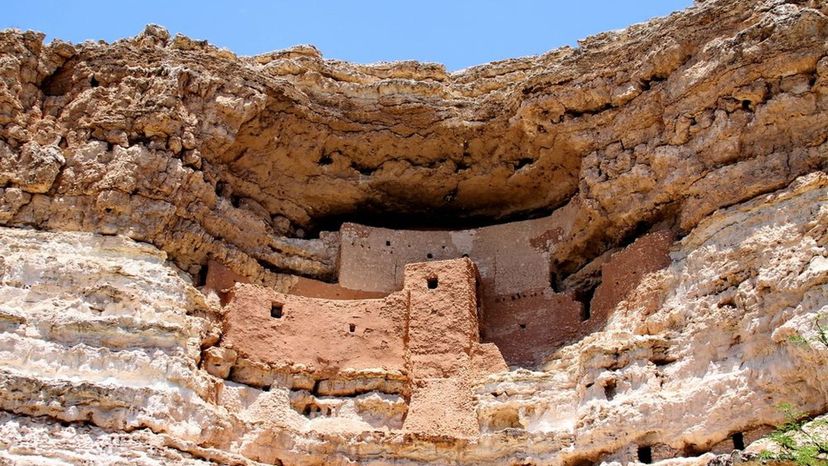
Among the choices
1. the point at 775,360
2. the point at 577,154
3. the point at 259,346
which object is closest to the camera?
the point at 775,360

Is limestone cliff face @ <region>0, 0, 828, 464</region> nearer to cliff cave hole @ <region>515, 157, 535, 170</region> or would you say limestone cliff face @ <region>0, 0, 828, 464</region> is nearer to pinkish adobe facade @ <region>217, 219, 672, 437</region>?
cliff cave hole @ <region>515, 157, 535, 170</region>

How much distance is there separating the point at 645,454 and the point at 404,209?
912cm

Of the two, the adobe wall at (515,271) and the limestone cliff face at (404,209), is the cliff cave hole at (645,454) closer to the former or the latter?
the limestone cliff face at (404,209)

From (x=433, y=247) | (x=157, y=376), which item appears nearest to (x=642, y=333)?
(x=433, y=247)

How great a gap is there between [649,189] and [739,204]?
2063 mm

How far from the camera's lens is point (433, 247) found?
20.9 m

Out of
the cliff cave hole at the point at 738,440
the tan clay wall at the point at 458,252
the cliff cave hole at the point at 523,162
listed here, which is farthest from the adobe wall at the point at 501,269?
the cliff cave hole at the point at 738,440

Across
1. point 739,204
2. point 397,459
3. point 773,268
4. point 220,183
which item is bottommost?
point 397,459

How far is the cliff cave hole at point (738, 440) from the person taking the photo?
13780 mm

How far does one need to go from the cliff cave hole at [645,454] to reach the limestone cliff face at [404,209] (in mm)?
102

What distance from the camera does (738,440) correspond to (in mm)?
13844

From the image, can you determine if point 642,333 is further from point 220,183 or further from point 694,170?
point 220,183

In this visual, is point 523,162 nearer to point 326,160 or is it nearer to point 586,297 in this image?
point 586,297

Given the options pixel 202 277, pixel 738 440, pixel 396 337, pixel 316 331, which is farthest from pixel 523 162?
pixel 738 440
